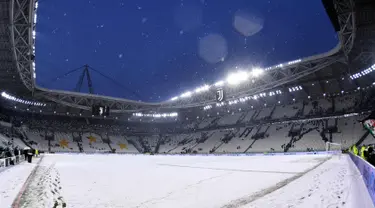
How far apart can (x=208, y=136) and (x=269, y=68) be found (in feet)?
94.4

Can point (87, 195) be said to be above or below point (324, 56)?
below

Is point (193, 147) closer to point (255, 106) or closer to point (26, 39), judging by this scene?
point (255, 106)

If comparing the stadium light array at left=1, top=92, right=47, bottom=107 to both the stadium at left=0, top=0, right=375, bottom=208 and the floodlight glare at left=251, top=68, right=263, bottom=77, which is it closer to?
the stadium at left=0, top=0, right=375, bottom=208

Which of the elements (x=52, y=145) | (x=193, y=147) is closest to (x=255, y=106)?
(x=193, y=147)

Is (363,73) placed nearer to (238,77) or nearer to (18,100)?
(238,77)

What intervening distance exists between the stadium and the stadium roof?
148mm

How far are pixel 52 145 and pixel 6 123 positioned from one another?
1014 cm

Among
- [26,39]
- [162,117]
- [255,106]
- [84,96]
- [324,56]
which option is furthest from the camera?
[162,117]

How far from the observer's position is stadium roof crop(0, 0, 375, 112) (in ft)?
69.0

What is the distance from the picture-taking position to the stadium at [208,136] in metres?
8.37

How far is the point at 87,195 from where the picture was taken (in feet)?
27.5

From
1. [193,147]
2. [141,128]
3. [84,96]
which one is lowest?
[193,147]

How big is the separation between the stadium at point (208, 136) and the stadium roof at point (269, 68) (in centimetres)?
15

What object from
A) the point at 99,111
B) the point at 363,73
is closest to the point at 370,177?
the point at 99,111
